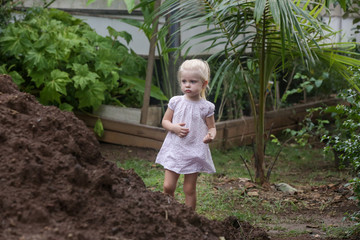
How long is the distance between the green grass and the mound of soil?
57.6 inches

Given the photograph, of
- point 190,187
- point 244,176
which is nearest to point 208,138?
point 190,187

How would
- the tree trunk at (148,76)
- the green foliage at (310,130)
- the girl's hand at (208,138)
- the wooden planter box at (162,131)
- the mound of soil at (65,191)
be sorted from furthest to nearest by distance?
the wooden planter box at (162,131)
the tree trunk at (148,76)
the green foliage at (310,130)
the girl's hand at (208,138)
the mound of soil at (65,191)

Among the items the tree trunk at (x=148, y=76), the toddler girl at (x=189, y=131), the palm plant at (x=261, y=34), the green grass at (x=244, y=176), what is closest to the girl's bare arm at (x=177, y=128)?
the toddler girl at (x=189, y=131)

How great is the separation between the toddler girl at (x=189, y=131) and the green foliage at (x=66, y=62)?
2782 millimetres

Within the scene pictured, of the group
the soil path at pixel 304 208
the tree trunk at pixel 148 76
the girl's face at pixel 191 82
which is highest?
the tree trunk at pixel 148 76

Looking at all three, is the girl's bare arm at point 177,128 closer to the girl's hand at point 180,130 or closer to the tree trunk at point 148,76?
the girl's hand at point 180,130

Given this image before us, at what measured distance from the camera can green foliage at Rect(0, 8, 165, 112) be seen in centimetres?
633

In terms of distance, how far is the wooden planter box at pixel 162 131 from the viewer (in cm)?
681

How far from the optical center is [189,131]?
3.75m

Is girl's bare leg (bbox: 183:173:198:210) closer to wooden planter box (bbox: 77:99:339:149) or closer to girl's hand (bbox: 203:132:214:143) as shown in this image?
girl's hand (bbox: 203:132:214:143)

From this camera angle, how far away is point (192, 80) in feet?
12.2

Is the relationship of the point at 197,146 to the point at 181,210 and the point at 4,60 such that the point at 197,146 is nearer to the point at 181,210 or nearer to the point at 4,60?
the point at 181,210

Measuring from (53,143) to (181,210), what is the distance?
0.67 m

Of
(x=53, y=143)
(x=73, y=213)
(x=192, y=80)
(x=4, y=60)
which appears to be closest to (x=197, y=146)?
(x=192, y=80)
